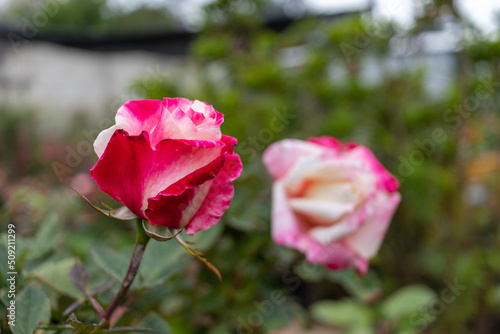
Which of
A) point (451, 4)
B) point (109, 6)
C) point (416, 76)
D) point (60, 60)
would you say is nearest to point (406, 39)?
point (416, 76)

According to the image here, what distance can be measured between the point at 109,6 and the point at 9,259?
1449 cm

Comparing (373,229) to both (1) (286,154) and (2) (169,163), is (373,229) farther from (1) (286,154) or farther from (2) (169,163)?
(2) (169,163)

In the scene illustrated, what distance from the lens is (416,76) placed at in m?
1.60

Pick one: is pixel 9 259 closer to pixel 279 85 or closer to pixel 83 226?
pixel 83 226

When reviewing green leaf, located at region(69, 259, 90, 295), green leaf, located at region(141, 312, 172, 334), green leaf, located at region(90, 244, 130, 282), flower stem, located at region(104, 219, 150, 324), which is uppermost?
flower stem, located at region(104, 219, 150, 324)

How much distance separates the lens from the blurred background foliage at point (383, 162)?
556 millimetres

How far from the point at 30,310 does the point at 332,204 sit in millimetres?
296

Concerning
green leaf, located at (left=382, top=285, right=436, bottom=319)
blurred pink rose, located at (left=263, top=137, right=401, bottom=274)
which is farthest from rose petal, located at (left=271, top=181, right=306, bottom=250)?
green leaf, located at (left=382, top=285, right=436, bottom=319)

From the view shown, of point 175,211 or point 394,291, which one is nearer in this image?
point 175,211

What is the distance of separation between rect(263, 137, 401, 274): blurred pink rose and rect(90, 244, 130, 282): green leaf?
0.52 feet

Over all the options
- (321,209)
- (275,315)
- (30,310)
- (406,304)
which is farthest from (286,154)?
(406,304)

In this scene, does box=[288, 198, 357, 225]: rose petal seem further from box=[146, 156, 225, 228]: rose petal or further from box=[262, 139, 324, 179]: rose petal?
box=[146, 156, 225, 228]: rose petal

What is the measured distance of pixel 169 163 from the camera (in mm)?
223

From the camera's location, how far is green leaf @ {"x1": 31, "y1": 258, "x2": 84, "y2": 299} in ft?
1.04
